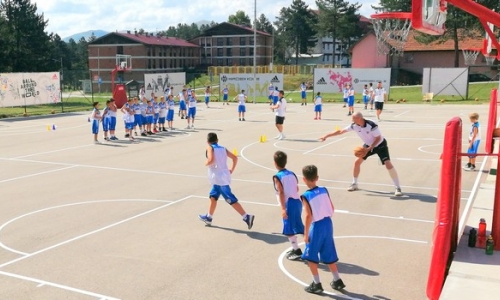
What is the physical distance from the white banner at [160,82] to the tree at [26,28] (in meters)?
18.2

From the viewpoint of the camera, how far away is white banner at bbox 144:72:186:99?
48.3 meters

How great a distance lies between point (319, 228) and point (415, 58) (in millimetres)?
70410

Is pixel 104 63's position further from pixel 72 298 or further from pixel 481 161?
pixel 72 298

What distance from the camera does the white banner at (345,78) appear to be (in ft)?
148

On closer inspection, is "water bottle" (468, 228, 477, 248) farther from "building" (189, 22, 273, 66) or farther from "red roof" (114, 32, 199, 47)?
"building" (189, 22, 273, 66)

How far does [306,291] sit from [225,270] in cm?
147

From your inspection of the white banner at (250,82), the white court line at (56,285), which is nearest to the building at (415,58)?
the white banner at (250,82)

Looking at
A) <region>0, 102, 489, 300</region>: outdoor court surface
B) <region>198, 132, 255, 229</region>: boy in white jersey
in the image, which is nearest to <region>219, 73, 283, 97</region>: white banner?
<region>0, 102, 489, 300</region>: outdoor court surface

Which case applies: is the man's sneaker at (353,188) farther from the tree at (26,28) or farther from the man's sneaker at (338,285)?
the tree at (26,28)

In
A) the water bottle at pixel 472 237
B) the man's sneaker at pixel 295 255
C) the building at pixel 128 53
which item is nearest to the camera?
the water bottle at pixel 472 237

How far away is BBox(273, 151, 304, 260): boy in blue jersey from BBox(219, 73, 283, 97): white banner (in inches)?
1614

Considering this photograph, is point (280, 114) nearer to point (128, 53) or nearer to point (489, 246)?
point (489, 246)

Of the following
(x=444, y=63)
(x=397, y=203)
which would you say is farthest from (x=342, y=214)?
(x=444, y=63)

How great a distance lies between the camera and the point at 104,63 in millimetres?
89938
